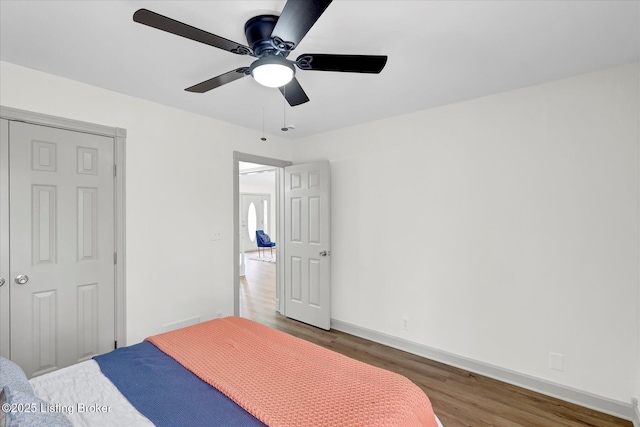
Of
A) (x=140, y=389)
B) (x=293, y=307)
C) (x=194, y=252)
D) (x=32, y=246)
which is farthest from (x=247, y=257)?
(x=140, y=389)

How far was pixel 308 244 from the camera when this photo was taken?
152 inches

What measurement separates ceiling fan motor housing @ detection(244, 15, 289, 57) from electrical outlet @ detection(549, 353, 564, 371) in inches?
116

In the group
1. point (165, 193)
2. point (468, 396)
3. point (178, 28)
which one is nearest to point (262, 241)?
point (165, 193)

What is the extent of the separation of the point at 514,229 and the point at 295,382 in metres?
2.19

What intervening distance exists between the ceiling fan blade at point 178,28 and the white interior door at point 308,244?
2.25 m

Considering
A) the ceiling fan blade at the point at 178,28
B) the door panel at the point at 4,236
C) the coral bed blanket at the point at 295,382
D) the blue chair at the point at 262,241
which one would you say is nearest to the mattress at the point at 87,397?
the coral bed blanket at the point at 295,382

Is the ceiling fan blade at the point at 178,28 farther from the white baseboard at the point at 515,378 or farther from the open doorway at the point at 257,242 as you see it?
the white baseboard at the point at 515,378

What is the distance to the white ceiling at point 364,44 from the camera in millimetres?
1557

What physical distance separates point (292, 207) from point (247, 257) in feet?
18.5

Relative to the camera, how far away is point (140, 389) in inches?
55.1

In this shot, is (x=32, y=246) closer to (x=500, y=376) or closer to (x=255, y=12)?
(x=255, y=12)

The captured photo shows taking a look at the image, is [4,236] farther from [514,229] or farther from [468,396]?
[514,229]

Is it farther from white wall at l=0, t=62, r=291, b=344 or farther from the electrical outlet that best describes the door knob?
the electrical outlet

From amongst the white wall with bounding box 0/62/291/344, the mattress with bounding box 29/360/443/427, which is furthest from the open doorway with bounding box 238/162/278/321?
the mattress with bounding box 29/360/443/427
